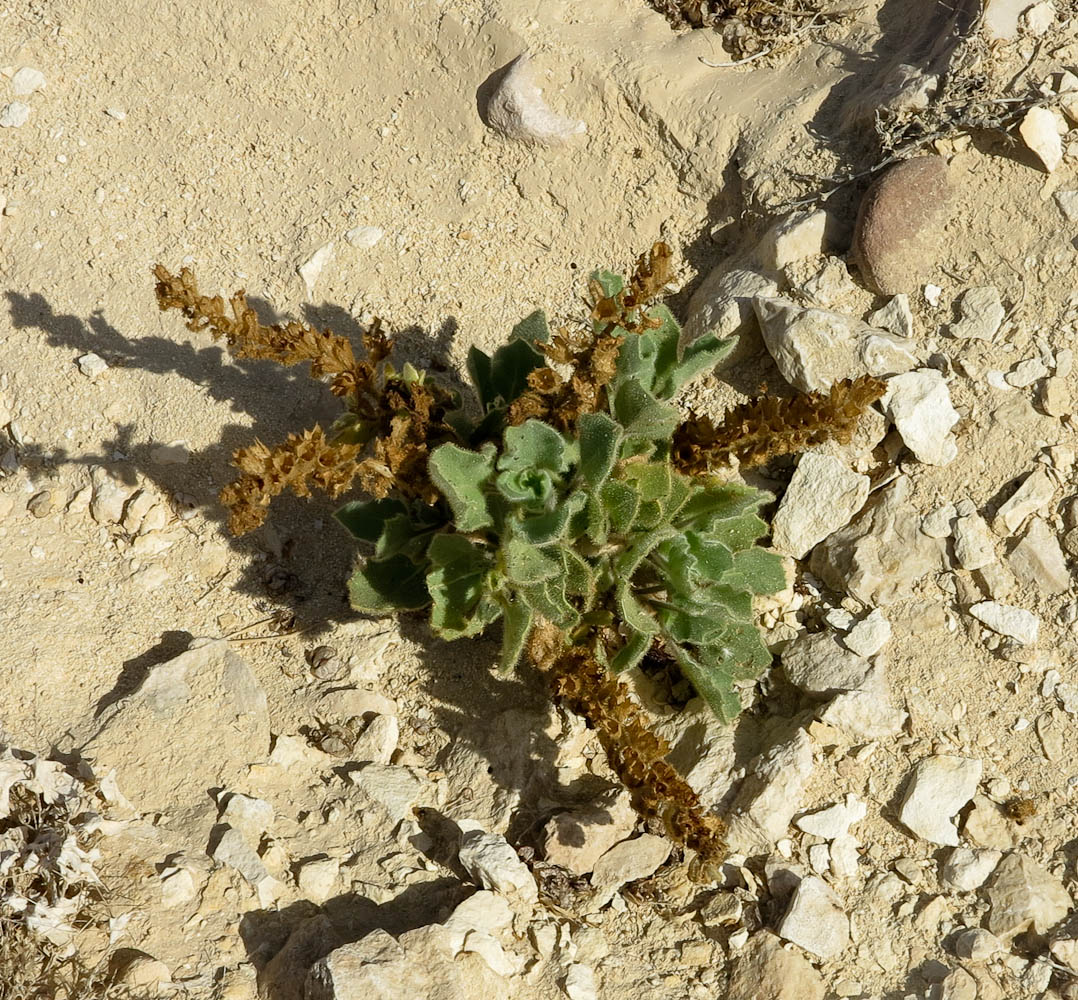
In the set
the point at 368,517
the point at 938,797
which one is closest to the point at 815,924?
the point at 938,797

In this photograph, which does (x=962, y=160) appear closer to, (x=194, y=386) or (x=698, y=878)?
(x=698, y=878)

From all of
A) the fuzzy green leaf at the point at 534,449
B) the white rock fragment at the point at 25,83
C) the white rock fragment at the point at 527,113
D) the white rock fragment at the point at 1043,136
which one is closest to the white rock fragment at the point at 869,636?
the fuzzy green leaf at the point at 534,449

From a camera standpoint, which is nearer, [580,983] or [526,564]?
[580,983]

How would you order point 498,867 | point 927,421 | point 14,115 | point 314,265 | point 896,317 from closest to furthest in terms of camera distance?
point 498,867 < point 927,421 < point 896,317 < point 314,265 < point 14,115

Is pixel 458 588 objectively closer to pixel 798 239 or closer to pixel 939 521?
pixel 939 521

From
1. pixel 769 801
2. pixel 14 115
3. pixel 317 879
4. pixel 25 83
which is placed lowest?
pixel 769 801

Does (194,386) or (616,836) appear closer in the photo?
(616,836)

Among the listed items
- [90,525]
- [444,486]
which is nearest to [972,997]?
[444,486]
